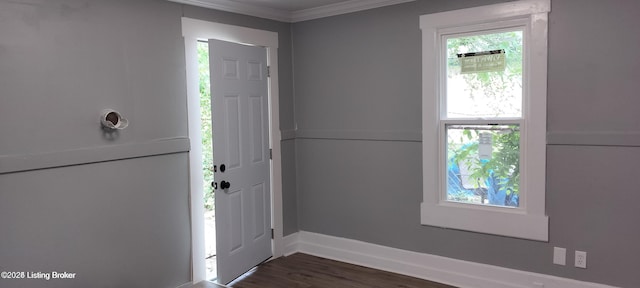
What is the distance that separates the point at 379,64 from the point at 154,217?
216 centimetres

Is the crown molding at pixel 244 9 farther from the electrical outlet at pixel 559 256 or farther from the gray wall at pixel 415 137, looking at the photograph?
the electrical outlet at pixel 559 256

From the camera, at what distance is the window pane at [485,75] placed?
3.38 m

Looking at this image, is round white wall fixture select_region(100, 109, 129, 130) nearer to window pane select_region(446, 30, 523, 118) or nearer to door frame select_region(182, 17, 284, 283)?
door frame select_region(182, 17, 284, 283)

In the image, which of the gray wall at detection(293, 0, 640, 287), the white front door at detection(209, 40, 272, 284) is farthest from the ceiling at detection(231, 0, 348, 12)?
the white front door at detection(209, 40, 272, 284)

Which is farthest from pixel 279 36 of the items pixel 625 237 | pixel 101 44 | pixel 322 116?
pixel 625 237

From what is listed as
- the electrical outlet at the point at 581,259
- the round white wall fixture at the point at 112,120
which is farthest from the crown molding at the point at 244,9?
the electrical outlet at the point at 581,259

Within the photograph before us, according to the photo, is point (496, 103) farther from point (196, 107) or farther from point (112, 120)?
point (112, 120)

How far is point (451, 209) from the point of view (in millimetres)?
3697

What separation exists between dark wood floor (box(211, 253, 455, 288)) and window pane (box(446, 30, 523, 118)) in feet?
4.61

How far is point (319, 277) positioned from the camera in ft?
12.9

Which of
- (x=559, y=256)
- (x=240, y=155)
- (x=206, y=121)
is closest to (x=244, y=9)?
(x=240, y=155)

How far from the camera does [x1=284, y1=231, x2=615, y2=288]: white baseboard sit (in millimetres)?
3395

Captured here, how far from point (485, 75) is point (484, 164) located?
665 millimetres

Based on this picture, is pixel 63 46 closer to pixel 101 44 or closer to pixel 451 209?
pixel 101 44
